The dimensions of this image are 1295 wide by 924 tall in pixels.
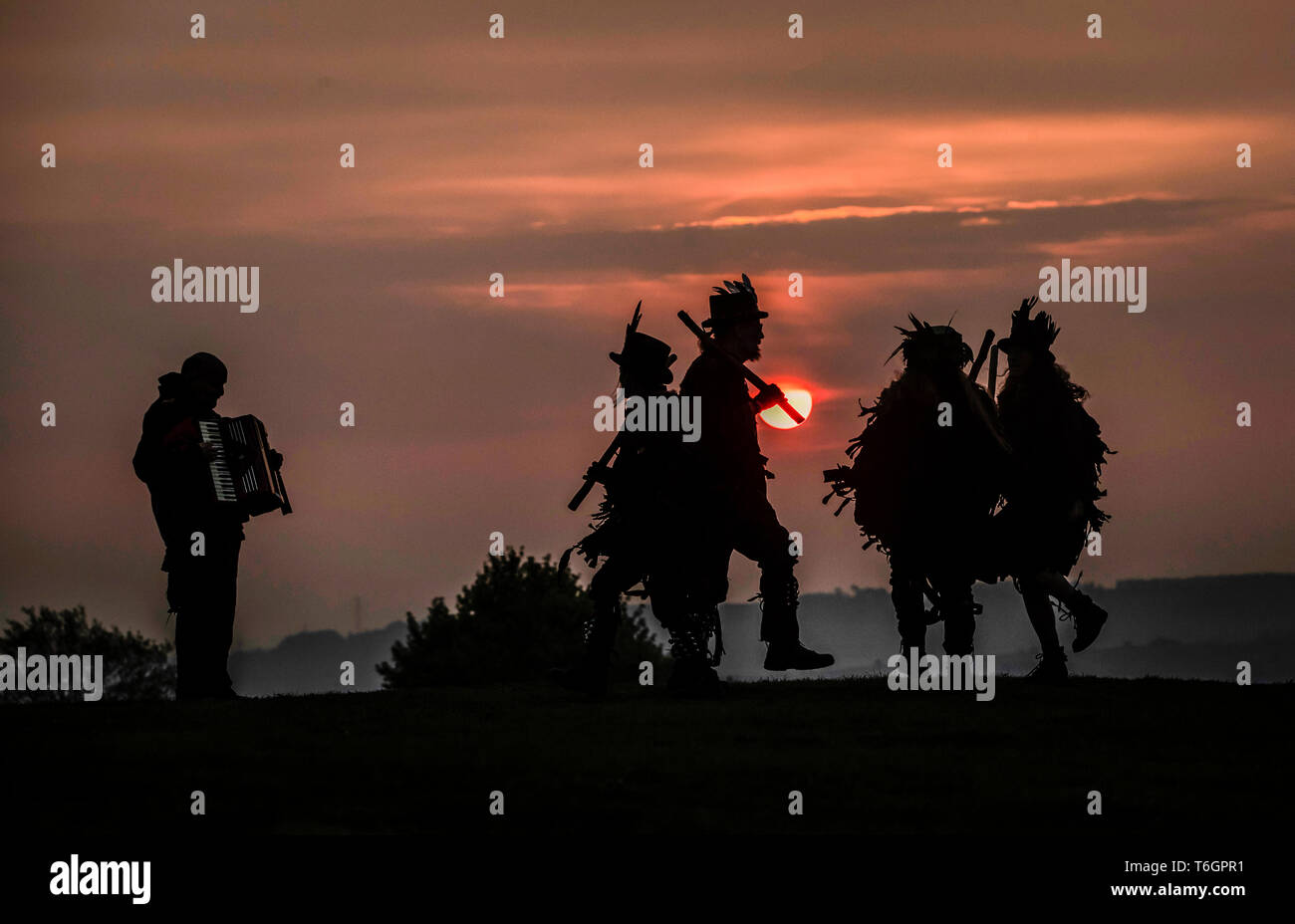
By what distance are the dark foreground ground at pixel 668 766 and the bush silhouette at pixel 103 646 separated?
64473 millimetres

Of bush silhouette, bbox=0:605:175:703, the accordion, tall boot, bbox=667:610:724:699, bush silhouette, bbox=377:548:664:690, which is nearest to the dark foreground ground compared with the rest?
tall boot, bbox=667:610:724:699

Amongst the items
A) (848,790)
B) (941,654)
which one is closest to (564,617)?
(941,654)

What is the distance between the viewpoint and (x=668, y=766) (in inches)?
420

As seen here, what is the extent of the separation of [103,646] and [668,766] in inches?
2757

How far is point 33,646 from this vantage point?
75438 millimetres

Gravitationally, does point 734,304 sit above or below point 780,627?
above

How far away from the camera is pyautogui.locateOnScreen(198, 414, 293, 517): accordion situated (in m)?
14.1

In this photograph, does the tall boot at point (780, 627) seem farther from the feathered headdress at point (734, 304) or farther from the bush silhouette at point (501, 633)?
the bush silhouette at point (501, 633)

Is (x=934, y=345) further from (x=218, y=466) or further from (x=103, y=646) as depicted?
(x=103, y=646)

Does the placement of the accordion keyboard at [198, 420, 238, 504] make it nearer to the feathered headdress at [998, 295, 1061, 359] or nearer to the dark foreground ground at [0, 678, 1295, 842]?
the dark foreground ground at [0, 678, 1295, 842]

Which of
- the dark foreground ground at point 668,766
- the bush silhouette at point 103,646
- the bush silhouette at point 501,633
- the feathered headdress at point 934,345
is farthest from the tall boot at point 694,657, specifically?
the bush silhouette at point 103,646

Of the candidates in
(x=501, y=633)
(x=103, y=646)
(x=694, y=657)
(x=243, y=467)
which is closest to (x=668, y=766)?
(x=694, y=657)
